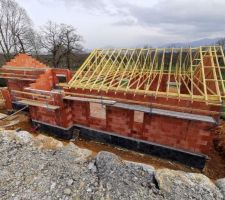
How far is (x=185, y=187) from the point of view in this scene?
452 cm

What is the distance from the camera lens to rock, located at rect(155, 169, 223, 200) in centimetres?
428

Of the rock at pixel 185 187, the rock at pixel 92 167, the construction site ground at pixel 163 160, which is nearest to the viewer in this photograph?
the rock at pixel 185 187

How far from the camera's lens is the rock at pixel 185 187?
14.0 feet

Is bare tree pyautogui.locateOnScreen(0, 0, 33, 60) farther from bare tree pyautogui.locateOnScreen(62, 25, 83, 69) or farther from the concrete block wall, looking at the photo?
the concrete block wall

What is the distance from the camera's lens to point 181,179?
15.7 feet

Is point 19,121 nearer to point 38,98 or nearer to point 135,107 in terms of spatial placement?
point 38,98

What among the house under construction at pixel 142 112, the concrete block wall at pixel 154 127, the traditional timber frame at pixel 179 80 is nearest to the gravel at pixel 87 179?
the concrete block wall at pixel 154 127

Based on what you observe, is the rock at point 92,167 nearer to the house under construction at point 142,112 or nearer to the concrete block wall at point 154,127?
the house under construction at point 142,112

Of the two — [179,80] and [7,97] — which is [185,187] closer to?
[179,80]

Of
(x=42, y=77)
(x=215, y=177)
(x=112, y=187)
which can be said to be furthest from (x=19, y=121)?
(x=215, y=177)

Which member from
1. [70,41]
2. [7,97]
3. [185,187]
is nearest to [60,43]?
[70,41]

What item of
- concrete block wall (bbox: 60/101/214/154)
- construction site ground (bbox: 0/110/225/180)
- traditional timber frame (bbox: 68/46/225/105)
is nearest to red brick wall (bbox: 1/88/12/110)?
construction site ground (bbox: 0/110/225/180)

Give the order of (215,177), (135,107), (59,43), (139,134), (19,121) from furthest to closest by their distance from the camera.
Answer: (59,43) < (19,121) < (139,134) < (135,107) < (215,177)

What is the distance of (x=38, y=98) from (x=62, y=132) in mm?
2562
